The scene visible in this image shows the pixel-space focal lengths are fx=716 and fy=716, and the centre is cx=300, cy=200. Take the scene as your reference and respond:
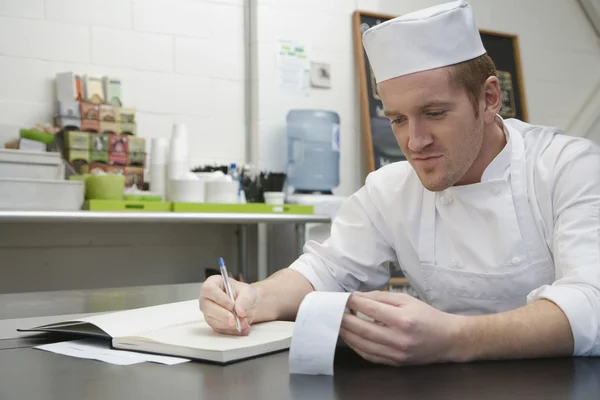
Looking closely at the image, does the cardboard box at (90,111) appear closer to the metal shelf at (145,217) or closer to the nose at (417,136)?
the metal shelf at (145,217)

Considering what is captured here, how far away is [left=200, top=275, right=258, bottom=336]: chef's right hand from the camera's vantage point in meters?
1.09

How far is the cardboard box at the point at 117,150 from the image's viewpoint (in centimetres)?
315

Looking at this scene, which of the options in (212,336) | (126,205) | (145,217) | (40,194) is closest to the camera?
(212,336)

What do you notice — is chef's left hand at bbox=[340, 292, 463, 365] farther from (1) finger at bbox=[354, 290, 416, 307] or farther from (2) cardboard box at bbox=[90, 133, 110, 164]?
(2) cardboard box at bbox=[90, 133, 110, 164]

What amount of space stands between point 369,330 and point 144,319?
1.42 ft

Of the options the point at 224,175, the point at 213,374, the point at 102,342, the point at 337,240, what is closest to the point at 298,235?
the point at 224,175

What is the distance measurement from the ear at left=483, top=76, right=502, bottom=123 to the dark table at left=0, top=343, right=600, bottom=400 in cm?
58

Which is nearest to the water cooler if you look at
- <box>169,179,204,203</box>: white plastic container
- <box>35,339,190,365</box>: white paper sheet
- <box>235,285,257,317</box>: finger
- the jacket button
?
<box>169,179,204,203</box>: white plastic container

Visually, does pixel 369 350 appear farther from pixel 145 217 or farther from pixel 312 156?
pixel 312 156

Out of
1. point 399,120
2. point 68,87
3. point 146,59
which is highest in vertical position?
point 146,59

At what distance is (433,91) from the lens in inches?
51.2

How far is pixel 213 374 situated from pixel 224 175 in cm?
228

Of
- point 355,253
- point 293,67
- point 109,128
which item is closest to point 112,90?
point 109,128

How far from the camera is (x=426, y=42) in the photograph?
1344mm
